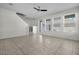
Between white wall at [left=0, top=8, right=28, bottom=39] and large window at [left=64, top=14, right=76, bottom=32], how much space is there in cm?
247

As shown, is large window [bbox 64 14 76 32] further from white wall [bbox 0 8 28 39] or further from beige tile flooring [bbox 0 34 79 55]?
white wall [bbox 0 8 28 39]

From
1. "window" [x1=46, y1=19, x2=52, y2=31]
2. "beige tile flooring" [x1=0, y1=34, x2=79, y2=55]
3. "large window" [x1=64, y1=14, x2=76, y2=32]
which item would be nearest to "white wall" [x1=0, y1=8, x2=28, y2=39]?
"beige tile flooring" [x1=0, y1=34, x2=79, y2=55]

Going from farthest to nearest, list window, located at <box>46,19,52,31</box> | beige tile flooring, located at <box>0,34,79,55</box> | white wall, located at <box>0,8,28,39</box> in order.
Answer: white wall, located at <box>0,8,28,39</box>, window, located at <box>46,19,52,31</box>, beige tile flooring, located at <box>0,34,79,55</box>

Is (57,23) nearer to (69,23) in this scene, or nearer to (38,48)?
(69,23)

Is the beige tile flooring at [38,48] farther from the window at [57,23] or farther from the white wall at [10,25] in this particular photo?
the window at [57,23]

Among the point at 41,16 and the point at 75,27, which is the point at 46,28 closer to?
the point at 41,16

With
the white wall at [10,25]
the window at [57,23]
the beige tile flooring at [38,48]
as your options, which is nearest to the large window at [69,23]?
the window at [57,23]

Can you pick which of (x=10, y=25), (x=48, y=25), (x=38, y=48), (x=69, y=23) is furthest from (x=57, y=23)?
(x=10, y=25)

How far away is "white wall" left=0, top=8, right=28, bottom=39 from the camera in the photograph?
4.87m

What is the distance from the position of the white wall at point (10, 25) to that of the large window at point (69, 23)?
8.11 feet

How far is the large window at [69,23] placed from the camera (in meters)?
4.49

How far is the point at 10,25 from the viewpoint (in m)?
5.43

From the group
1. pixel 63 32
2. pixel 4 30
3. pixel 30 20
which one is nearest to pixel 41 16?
pixel 30 20

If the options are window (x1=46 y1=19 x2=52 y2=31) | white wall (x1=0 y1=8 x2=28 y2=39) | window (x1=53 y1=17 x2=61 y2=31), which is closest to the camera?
window (x1=46 y1=19 x2=52 y2=31)
